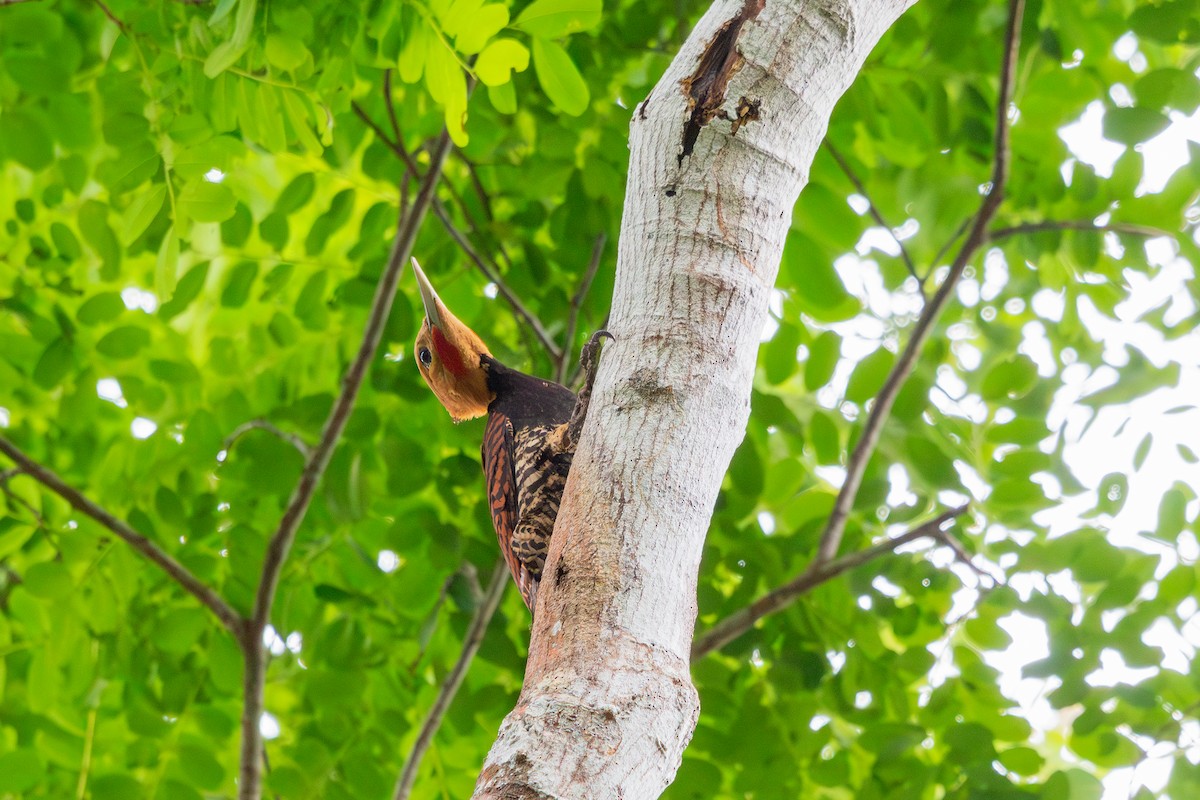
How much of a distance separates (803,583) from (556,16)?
1597 mm

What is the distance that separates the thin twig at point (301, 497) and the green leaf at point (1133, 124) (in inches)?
73.9

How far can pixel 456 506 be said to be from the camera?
128 inches

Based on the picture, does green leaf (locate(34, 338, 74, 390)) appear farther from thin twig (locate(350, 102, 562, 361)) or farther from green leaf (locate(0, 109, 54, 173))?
thin twig (locate(350, 102, 562, 361))

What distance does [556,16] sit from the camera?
2020 millimetres

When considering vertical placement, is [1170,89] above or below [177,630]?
above

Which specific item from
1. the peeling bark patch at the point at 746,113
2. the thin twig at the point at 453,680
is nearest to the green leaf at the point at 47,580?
the thin twig at the point at 453,680

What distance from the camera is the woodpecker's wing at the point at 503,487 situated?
2.52 m

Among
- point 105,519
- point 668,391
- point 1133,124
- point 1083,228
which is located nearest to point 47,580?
point 105,519

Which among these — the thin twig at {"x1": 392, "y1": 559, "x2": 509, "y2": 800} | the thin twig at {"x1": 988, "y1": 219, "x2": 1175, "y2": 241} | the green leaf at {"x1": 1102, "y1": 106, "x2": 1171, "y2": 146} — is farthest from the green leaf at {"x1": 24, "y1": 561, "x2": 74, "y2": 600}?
the green leaf at {"x1": 1102, "y1": 106, "x2": 1171, "y2": 146}

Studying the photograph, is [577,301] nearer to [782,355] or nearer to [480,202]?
[480,202]

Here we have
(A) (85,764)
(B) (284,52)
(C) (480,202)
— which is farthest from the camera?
(C) (480,202)

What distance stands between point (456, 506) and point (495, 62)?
166 centimetres

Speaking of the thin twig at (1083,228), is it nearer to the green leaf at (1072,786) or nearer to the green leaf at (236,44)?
the green leaf at (1072,786)

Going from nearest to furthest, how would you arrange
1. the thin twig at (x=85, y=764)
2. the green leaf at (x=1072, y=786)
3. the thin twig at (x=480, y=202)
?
the green leaf at (x=1072, y=786) < the thin twig at (x=480, y=202) < the thin twig at (x=85, y=764)
